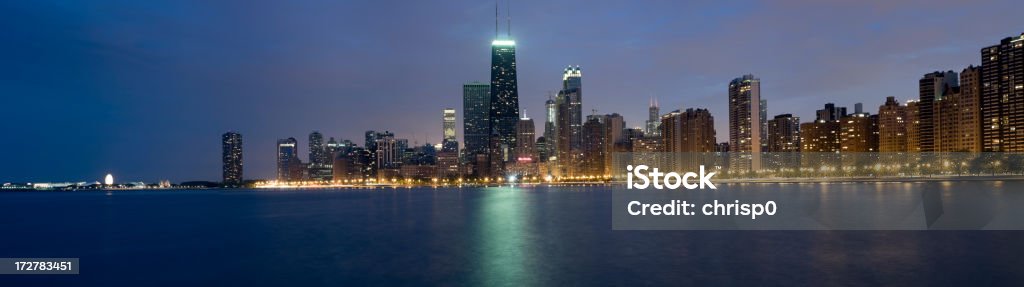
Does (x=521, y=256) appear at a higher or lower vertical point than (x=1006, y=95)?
lower

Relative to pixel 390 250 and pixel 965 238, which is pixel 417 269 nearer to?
pixel 390 250

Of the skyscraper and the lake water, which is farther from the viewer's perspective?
the skyscraper

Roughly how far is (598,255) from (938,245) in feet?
68.2

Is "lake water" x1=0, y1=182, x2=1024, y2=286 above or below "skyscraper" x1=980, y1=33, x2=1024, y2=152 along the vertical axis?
below

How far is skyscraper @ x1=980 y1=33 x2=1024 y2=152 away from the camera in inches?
7323

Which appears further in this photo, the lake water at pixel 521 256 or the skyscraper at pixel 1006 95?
the skyscraper at pixel 1006 95

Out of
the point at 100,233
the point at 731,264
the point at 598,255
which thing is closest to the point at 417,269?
the point at 598,255

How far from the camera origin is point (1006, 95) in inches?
7515

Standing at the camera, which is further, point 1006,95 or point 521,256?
point 1006,95

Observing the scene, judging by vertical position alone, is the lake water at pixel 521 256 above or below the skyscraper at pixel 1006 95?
below

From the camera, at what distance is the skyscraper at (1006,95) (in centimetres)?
18600

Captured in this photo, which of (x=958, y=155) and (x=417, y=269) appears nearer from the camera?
(x=417, y=269)

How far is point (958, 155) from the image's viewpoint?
192m

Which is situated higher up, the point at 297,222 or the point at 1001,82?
the point at 1001,82
